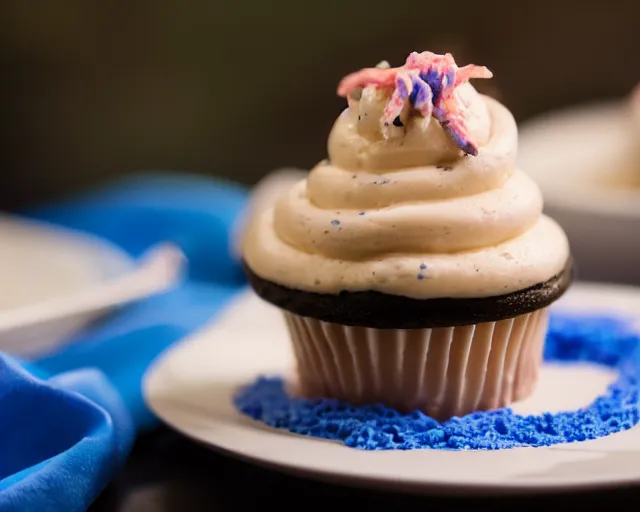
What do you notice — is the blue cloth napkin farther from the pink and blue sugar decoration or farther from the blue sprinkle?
the pink and blue sugar decoration

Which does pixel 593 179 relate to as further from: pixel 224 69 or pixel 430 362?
pixel 224 69

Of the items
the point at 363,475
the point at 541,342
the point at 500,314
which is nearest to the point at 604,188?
the point at 541,342

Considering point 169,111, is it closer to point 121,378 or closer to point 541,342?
point 121,378

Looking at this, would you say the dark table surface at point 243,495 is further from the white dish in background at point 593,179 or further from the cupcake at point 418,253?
the white dish in background at point 593,179

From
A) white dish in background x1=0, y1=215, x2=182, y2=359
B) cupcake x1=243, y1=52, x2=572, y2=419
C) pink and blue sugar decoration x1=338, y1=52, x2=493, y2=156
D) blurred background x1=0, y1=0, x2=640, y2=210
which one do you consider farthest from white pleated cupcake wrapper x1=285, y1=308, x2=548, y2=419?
blurred background x1=0, y1=0, x2=640, y2=210

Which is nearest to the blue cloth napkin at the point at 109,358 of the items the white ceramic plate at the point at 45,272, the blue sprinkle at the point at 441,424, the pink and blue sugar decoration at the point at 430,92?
the white ceramic plate at the point at 45,272

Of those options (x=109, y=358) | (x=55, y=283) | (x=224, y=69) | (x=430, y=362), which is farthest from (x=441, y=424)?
(x=224, y=69)
